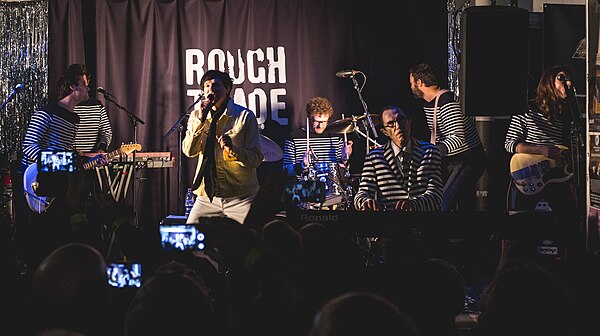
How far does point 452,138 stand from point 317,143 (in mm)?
1468

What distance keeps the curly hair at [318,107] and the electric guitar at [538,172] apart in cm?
221

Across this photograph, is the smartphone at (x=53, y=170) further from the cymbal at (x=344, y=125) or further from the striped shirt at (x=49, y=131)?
the cymbal at (x=344, y=125)

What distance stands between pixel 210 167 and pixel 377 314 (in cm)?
359

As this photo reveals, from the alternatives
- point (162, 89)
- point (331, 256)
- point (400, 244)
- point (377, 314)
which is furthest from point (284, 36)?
point (377, 314)

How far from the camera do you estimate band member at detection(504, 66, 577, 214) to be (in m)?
6.17

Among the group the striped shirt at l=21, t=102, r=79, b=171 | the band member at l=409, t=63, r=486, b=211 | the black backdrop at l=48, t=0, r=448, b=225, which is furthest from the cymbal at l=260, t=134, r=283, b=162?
the striped shirt at l=21, t=102, r=79, b=171

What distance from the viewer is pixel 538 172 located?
20.5ft

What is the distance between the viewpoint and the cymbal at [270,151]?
786 centimetres

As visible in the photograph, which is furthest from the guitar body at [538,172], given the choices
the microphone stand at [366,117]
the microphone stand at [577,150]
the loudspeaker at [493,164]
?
the microphone stand at [366,117]

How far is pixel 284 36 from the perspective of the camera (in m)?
8.16

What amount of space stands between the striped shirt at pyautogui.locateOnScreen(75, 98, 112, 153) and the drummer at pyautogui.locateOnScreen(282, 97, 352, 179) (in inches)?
72.0

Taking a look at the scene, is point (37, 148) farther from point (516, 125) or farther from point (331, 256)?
point (331, 256)

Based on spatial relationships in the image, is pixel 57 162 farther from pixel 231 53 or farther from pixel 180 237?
pixel 231 53

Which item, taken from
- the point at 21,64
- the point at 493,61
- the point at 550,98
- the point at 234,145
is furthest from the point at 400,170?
the point at 21,64
